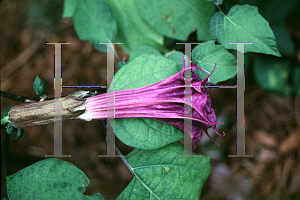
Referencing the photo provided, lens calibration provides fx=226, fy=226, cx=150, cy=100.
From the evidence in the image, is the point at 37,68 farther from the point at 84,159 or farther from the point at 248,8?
the point at 248,8

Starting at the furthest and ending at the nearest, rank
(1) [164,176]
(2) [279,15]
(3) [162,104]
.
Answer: (2) [279,15] < (1) [164,176] < (3) [162,104]

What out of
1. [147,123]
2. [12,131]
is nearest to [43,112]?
[12,131]

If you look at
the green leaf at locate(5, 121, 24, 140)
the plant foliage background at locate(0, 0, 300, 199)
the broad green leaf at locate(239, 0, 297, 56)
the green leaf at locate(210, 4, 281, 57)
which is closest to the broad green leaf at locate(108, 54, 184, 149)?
the plant foliage background at locate(0, 0, 300, 199)

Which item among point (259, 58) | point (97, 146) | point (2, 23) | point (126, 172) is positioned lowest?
point (126, 172)

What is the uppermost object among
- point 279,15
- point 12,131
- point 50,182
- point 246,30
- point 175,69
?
point 279,15

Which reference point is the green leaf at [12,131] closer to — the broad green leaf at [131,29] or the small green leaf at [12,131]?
the small green leaf at [12,131]

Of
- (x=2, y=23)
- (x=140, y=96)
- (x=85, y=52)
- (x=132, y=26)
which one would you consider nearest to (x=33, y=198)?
(x=140, y=96)

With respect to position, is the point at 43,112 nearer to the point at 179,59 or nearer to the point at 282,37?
the point at 179,59
